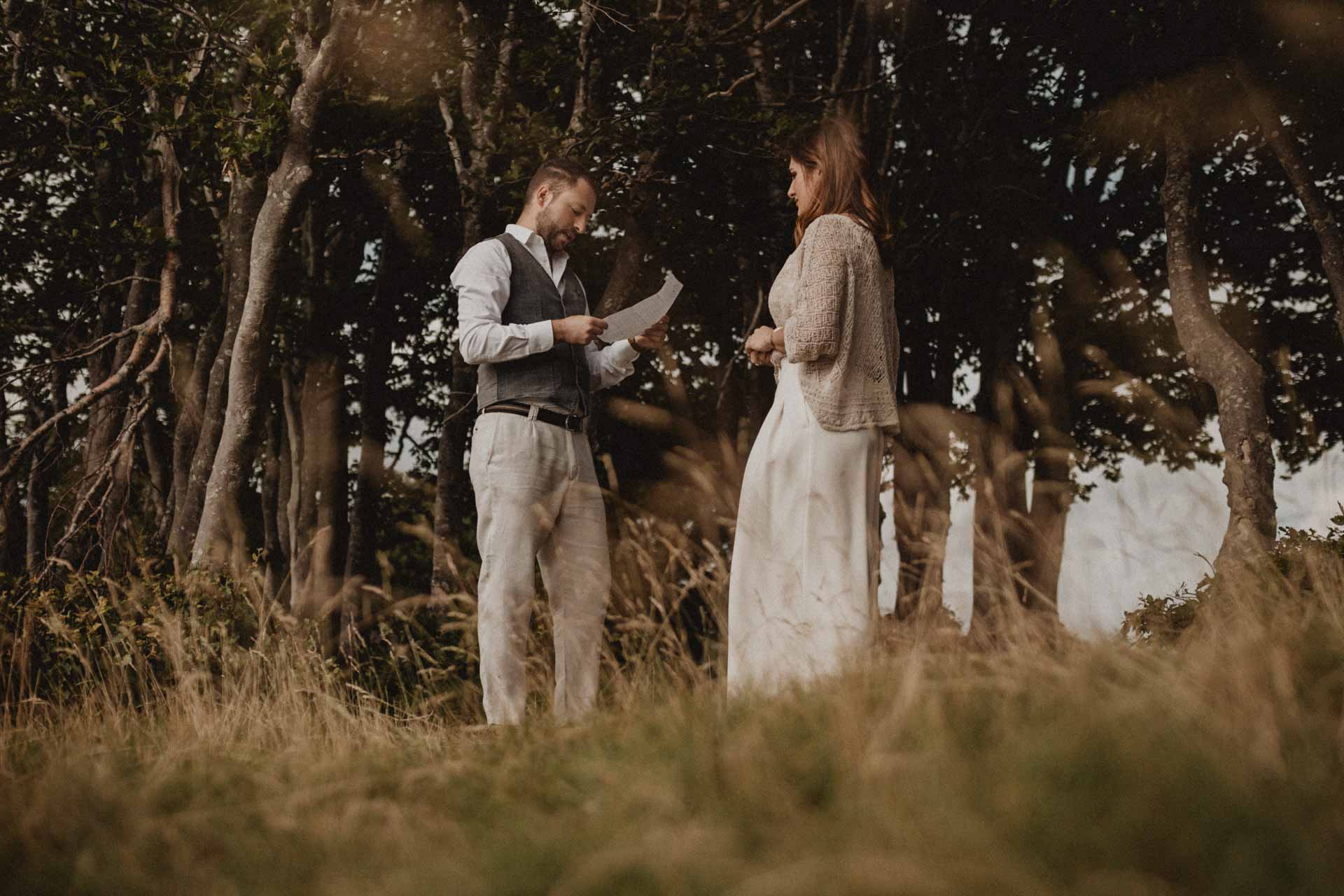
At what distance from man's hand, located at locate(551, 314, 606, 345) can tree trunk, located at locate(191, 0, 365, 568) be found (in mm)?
4485

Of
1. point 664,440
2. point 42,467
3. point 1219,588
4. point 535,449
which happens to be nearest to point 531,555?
point 535,449

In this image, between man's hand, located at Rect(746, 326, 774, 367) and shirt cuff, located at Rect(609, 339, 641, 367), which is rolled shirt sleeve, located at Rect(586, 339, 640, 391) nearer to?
shirt cuff, located at Rect(609, 339, 641, 367)

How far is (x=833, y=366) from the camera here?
4.12 metres

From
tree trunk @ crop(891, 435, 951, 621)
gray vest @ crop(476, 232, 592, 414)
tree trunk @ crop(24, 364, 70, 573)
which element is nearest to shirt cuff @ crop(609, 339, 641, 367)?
gray vest @ crop(476, 232, 592, 414)

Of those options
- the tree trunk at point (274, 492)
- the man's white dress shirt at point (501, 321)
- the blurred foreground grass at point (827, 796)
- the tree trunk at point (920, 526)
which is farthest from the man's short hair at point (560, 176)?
the tree trunk at point (274, 492)

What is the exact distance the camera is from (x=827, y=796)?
232 centimetres

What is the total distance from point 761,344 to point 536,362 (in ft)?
3.31

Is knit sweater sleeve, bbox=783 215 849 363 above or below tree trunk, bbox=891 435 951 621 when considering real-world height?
above

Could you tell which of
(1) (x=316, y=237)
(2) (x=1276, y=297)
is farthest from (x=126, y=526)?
(2) (x=1276, y=297)

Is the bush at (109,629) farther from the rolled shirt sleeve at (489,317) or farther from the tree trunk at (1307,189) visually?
the tree trunk at (1307,189)

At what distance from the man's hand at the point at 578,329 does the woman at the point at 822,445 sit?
27.0 inches

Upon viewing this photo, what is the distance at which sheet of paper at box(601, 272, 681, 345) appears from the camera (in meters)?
4.62

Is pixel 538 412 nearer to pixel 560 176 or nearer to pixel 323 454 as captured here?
pixel 560 176

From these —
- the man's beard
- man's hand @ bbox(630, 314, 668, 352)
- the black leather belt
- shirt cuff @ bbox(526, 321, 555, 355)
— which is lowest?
the black leather belt
